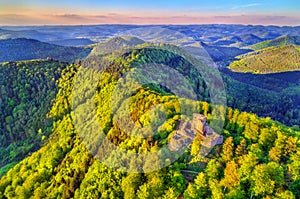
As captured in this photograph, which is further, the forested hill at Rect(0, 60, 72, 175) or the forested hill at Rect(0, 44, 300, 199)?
the forested hill at Rect(0, 60, 72, 175)

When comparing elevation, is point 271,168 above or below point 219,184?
above

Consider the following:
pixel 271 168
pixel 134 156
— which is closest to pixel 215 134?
pixel 271 168

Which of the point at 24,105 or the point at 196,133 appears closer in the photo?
the point at 196,133

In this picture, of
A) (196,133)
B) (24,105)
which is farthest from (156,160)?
(24,105)

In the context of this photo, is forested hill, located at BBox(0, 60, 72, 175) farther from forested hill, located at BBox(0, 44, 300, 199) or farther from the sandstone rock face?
the sandstone rock face

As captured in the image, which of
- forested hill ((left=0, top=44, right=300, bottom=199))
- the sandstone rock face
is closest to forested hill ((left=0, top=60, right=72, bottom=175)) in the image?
forested hill ((left=0, top=44, right=300, bottom=199))

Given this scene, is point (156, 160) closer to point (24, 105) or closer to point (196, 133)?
point (196, 133)

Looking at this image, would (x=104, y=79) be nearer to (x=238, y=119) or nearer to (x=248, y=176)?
(x=238, y=119)
